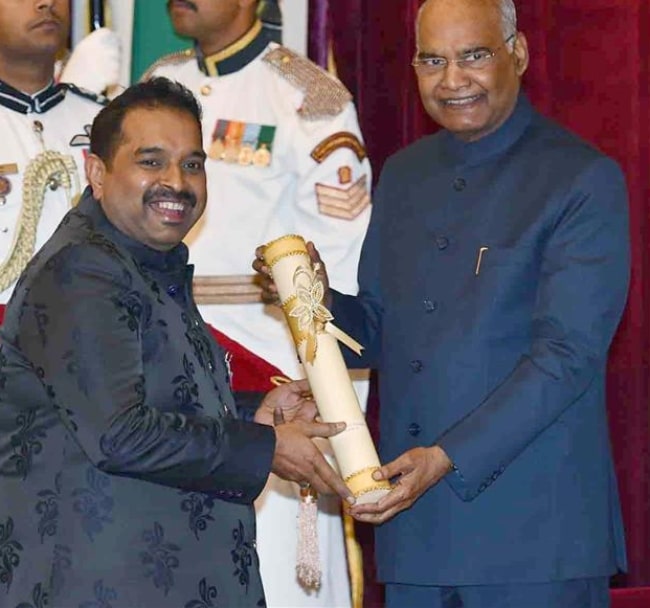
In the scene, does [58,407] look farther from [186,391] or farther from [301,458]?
[301,458]

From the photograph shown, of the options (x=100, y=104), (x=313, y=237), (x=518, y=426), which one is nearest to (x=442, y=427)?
(x=518, y=426)

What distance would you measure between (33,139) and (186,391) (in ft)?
5.17

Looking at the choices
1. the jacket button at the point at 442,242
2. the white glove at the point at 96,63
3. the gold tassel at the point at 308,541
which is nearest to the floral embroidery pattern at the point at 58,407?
the gold tassel at the point at 308,541

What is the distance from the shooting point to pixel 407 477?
2.76 m

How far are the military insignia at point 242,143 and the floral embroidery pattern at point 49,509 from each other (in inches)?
67.3

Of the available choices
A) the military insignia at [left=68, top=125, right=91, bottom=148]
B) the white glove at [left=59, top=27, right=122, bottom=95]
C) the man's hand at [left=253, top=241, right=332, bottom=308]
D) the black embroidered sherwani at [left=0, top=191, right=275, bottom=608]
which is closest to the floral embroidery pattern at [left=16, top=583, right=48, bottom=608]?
the black embroidered sherwani at [left=0, top=191, right=275, bottom=608]

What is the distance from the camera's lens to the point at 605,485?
2.85m

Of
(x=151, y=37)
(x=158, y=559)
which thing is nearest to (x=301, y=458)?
(x=158, y=559)

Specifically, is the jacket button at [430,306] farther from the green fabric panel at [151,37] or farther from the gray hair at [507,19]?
the green fabric panel at [151,37]

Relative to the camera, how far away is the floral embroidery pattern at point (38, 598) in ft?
8.14

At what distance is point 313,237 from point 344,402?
50.4 inches

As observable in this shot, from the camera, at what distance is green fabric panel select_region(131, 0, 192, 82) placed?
172 inches

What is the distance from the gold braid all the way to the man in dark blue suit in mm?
1123

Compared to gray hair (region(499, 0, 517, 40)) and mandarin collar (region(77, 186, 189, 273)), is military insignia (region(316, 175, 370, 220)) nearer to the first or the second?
gray hair (region(499, 0, 517, 40))
